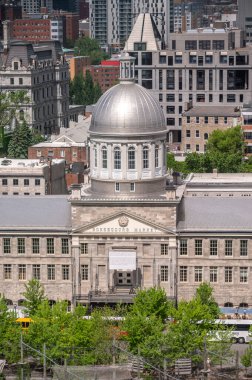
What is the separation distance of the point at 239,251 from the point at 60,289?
633 inches

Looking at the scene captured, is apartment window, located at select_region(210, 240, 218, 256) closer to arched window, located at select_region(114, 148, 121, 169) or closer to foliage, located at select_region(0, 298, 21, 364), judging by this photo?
arched window, located at select_region(114, 148, 121, 169)

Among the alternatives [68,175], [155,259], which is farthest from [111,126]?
[68,175]

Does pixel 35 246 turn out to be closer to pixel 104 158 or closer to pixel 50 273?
pixel 50 273

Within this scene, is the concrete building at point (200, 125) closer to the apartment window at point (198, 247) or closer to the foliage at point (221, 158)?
the foliage at point (221, 158)

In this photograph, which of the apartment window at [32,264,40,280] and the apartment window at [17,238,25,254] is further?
the apartment window at [32,264,40,280]

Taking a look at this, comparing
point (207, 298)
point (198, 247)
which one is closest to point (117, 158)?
point (198, 247)

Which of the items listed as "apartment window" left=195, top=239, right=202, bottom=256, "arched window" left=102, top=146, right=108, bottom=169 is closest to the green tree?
"arched window" left=102, top=146, right=108, bottom=169

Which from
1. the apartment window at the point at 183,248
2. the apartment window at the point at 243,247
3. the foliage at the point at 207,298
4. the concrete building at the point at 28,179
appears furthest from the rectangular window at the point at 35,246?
the concrete building at the point at 28,179

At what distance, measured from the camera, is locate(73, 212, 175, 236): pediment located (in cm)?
11025

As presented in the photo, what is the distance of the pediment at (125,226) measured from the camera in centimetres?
11025

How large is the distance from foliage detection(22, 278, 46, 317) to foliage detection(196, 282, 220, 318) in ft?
41.4

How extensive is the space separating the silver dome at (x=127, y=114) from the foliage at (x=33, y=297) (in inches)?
615

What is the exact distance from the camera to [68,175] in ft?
495

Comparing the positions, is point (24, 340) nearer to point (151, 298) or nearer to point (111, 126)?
point (151, 298)
